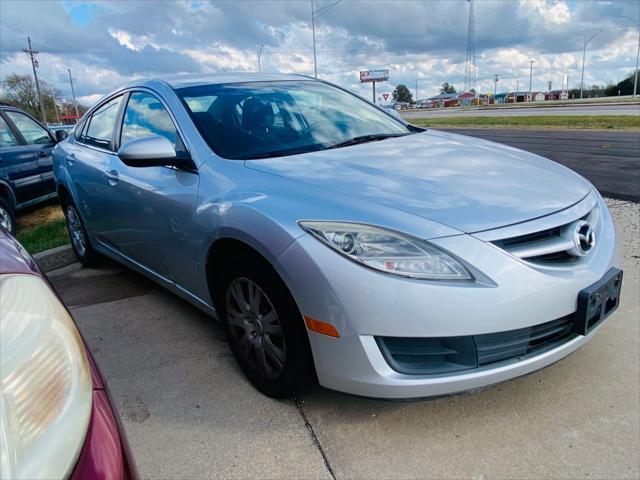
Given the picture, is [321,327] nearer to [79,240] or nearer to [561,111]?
[79,240]

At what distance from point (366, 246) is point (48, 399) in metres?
1.24

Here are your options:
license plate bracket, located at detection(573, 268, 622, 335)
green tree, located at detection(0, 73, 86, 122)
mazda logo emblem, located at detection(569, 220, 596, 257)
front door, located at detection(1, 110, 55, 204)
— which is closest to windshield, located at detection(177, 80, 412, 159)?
mazda logo emblem, located at detection(569, 220, 596, 257)

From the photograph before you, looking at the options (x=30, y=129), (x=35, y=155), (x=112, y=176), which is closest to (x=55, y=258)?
(x=112, y=176)

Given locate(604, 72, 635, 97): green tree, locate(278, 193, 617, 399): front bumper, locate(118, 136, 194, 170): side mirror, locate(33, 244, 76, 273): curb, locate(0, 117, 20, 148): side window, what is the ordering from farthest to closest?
1. locate(604, 72, 635, 97): green tree
2. locate(0, 117, 20, 148): side window
3. locate(33, 244, 76, 273): curb
4. locate(118, 136, 194, 170): side mirror
5. locate(278, 193, 617, 399): front bumper

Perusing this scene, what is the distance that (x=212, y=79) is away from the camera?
3465 millimetres

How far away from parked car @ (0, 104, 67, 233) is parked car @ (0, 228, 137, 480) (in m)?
5.52

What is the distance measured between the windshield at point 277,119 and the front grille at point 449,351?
1.24 metres

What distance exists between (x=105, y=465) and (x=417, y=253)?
1.27 m

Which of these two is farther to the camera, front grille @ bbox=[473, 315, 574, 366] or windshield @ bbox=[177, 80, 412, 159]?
windshield @ bbox=[177, 80, 412, 159]

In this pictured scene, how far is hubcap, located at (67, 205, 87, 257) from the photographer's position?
461 centimetres

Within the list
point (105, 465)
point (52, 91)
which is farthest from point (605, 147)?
point (52, 91)

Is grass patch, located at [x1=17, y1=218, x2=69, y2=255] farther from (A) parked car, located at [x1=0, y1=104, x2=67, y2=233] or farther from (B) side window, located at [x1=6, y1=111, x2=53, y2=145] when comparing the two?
(B) side window, located at [x1=6, y1=111, x2=53, y2=145]

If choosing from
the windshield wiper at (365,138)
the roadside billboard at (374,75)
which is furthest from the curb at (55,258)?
the roadside billboard at (374,75)

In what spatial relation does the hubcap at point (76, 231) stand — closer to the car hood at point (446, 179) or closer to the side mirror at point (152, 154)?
the side mirror at point (152, 154)
